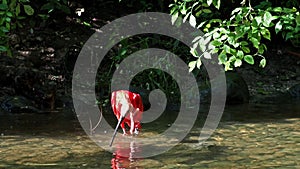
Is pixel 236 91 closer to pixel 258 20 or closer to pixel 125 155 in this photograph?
pixel 125 155

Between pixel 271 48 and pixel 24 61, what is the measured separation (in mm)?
5840

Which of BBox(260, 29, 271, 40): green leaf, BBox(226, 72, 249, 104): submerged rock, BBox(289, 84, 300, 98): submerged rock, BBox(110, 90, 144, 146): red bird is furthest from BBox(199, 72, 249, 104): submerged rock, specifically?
BBox(260, 29, 271, 40): green leaf

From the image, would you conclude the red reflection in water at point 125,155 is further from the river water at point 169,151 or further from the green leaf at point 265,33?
the green leaf at point 265,33

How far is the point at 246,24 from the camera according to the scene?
152 inches

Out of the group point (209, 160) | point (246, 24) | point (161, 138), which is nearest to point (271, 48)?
point (161, 138)

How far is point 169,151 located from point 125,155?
461mm

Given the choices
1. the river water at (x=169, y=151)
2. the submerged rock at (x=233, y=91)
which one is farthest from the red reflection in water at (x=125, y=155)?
the submerged rock at (x=233, y=91)

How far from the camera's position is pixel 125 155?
5.06 metres

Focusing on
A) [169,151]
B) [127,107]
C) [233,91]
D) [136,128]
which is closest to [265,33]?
[169,151]

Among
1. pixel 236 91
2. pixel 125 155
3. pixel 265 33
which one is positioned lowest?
pixel 125 155

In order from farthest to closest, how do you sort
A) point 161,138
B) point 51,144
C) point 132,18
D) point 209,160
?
point 132,18, point 161,138, point 51,144, point 209,160

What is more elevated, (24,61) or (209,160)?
(24,61)

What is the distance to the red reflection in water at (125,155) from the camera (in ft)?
15.3

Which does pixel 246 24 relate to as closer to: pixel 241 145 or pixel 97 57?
pixel 241 145
